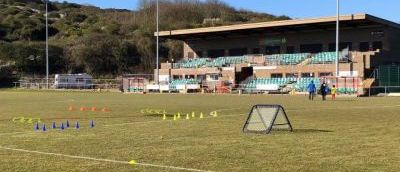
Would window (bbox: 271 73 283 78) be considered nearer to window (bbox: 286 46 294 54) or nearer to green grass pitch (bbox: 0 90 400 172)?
window (bbox: 286 46 294 54)

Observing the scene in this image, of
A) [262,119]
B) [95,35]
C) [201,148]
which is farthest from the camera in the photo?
[95,35]

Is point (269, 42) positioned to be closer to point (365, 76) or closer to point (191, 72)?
point (191, 72)

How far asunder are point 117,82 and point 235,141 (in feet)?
257

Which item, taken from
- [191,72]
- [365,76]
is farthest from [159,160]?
[191,72]

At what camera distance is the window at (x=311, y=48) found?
254 ft

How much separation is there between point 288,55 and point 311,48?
512cm

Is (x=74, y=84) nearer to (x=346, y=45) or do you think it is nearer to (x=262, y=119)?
(x=346, y=45)

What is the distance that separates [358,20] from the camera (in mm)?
67875

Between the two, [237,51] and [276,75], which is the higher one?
[237,51]

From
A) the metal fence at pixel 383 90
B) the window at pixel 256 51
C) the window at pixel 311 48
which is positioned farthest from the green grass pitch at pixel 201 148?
the window at pixel 256 51

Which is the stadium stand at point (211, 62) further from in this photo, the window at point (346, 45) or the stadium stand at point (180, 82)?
the window at point (346, 45)

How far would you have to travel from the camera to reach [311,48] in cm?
7806

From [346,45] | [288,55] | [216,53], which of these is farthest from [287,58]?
[216,53]

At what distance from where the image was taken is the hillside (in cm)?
10794
